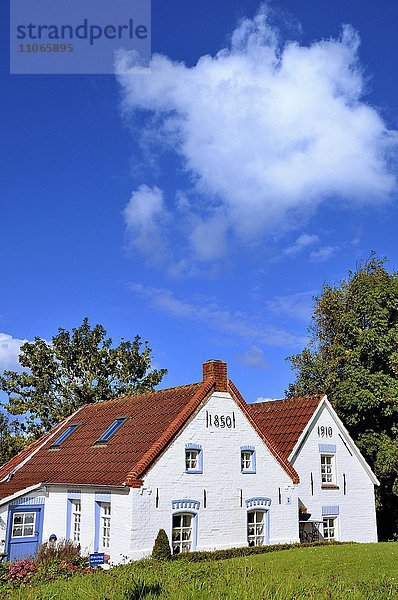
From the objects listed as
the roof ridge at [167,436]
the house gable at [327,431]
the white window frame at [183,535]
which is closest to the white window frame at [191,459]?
the roof ridge at [167,436]

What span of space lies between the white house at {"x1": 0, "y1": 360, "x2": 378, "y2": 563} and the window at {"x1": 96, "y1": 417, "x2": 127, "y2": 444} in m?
0.07

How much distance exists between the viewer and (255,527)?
2500 cm

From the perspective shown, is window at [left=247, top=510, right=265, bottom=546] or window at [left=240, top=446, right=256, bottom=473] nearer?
window at [left=247, top=510, right=265, bottom=546]

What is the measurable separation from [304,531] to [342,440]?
16.7 ft

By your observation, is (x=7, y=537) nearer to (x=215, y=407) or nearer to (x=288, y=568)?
(x=215, y=407)

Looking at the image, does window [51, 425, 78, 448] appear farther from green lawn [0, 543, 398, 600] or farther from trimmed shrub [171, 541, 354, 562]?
green lawn [0, 543, 398, 600]

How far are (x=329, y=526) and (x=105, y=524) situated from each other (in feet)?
39.0

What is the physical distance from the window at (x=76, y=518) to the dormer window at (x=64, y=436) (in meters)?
4.69

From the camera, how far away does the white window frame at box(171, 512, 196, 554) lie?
22547 millimetres

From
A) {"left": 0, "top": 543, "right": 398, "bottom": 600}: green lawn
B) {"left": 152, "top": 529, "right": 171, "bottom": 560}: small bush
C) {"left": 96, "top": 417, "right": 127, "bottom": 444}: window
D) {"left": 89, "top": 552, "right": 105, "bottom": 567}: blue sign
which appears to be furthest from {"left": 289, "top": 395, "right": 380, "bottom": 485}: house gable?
{"left": 0, "top": 543, "right": 398, "bottom": 600}: green lawn

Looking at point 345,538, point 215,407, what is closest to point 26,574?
point 215,407

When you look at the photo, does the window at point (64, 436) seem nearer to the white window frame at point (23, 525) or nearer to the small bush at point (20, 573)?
the white window frame at point (23, 525)

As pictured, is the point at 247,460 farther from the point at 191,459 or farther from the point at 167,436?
the point at 167,436

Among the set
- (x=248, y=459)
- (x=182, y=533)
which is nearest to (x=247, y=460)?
(x=248, y=459)
